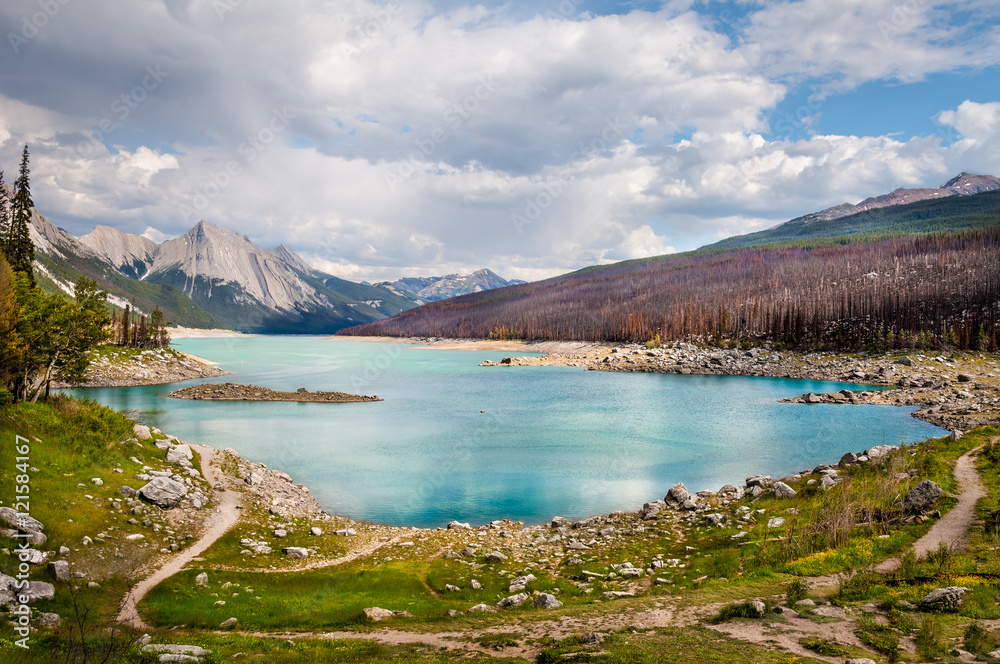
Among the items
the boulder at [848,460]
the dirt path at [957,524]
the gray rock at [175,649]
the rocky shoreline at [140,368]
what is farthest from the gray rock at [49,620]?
the rocky shoreline at [140,368]

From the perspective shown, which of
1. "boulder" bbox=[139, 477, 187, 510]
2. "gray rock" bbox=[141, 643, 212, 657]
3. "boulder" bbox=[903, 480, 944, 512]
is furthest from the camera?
"boulder" bbox=[139, 477, 187, 510]

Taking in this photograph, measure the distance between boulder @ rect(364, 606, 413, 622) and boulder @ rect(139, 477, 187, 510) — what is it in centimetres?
1118

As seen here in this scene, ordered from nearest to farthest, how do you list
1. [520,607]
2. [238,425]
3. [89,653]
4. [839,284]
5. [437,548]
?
[89,653] → [520,607] → [437,548] → [238,425] → [839,284]

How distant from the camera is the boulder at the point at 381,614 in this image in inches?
511

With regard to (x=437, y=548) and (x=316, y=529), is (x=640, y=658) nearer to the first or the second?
(x=437, y=548)

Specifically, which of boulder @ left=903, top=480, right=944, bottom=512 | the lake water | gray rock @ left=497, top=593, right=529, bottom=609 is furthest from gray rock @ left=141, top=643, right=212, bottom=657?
boulder @ left=903, top=480, right=944, bottom=512

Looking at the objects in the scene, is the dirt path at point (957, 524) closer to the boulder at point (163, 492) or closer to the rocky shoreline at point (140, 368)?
the boulder at point (163, 492)

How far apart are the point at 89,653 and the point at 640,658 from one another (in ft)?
31.1

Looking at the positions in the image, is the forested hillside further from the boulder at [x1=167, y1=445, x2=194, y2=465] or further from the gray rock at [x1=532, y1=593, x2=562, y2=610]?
the boulder at [x1=167, y1=445, x2=194, y2=465]

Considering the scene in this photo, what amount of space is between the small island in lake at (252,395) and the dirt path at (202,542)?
113 ft

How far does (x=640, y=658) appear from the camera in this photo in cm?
924

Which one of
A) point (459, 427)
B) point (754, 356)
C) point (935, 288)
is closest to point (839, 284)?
point (935, 288)

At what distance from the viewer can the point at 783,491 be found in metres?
22.5

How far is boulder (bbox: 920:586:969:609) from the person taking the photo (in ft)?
33.8
